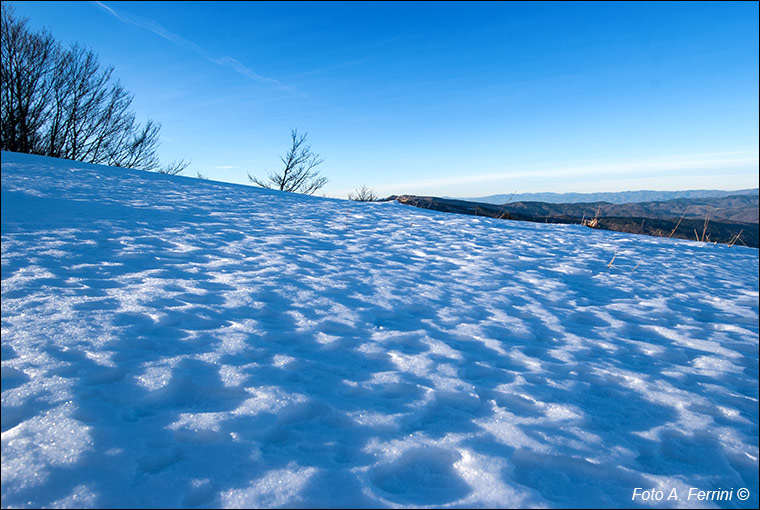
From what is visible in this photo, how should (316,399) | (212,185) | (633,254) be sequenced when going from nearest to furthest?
(316,399) → (633,254) → (212,185)

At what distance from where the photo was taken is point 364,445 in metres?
1.48

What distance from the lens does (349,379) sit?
193 cm

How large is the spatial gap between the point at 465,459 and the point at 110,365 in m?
1.78

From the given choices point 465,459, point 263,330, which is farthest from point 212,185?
point 465,459

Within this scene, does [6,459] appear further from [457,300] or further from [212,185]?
[212,185]

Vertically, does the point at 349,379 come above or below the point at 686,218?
below

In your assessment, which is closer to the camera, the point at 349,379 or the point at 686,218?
the point at 349,379

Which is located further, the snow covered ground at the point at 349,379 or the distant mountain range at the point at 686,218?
the distant mountain range at the point at 686,218

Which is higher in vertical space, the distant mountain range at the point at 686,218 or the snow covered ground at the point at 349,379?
the distant mountain range at the point at 686,218

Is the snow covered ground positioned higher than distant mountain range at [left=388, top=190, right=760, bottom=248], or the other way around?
distant mountain range at [left=388, top=190, right=760, bottom=248]

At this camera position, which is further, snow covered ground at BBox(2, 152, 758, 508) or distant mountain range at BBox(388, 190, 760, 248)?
distant mountain range at BBox(388, 190, 760, 248)

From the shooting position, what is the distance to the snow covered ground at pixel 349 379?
1302mm

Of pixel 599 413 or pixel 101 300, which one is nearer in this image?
pixel 599 413

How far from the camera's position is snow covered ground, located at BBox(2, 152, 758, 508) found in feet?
4.27
